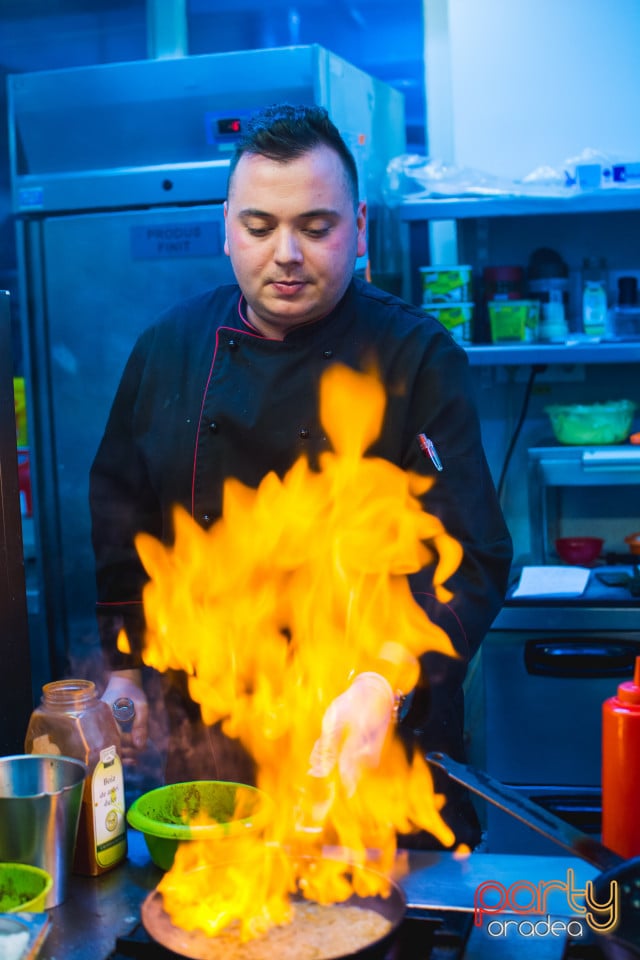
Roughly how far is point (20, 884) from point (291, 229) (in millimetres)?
1040

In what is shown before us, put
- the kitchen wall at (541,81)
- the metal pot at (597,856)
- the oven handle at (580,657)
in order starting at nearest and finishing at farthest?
the metal pot at (597,856), the oven handle at (580,657), the kitchen wall at (541,81)

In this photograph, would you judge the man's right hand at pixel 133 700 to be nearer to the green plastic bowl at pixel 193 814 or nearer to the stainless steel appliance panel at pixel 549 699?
the green plastic bowl at pixel 193 814

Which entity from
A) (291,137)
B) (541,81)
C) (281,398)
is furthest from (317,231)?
(541,81)

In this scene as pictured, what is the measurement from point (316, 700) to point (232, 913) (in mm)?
496

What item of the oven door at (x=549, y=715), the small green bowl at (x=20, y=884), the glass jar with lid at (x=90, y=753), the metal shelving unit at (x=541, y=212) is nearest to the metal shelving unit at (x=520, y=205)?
the metal shelving unit at (x=541, y=212)

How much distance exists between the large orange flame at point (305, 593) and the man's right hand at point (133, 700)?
6 cm

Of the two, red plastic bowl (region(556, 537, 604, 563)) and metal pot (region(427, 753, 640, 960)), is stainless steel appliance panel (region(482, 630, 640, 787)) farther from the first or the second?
metal pot (region(427, 753, 640, 960))

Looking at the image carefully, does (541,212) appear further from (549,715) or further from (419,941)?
(419,941)

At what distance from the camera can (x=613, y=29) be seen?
353 centimetres

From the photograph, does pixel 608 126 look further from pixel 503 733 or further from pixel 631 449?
pixel 503 733

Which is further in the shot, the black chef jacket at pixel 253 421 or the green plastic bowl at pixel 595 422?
the green plastic bowl at pixel 595 422

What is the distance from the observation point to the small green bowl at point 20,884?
1179mm

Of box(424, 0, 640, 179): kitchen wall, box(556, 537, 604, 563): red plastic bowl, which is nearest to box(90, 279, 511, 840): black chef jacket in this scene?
box(556, 537, 604, 563): red plastic bowl

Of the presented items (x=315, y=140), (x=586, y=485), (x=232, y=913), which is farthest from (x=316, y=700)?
(x=586, y=485)
